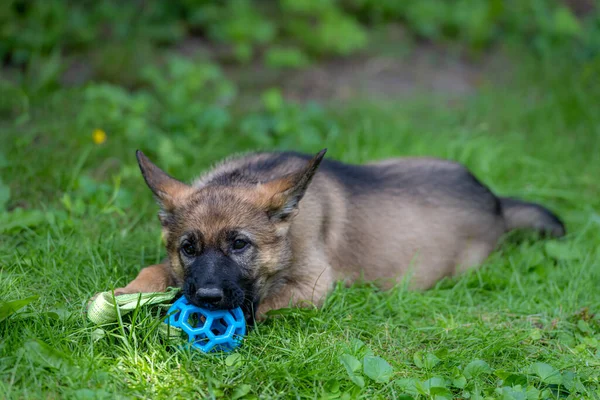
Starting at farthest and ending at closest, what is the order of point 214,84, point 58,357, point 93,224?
point 214,84
point 93,224
point 58,357

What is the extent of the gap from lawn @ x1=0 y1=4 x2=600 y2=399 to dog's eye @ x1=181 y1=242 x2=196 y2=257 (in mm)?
469

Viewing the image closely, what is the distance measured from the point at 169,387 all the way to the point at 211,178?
170cm

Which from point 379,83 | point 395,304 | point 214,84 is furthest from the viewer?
point 379,83

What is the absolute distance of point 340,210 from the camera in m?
5.11

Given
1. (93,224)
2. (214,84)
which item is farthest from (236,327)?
(214,84)

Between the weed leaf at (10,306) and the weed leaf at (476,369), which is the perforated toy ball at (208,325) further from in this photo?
the weed leaf at (476,369)

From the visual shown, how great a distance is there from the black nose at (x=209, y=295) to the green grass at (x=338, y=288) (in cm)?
30

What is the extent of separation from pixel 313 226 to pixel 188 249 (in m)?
0.98

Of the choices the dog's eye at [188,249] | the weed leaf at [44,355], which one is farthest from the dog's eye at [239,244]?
the weed leaf at [44,355]

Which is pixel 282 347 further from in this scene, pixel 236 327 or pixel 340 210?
pixel 340 210

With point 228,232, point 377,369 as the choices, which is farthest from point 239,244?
point 377,369

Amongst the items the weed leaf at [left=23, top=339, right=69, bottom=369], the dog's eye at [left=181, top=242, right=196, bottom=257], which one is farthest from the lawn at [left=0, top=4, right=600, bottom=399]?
the dog's eye at [left=181, top=242, right=196, bottom=257]

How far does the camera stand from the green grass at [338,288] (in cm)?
374

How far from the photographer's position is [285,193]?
433 cm
